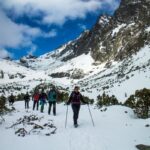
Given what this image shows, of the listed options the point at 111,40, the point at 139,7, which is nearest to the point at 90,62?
the point at 111,40

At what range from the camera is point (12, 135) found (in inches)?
596

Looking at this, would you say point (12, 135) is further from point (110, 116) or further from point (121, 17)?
point (121, 17)

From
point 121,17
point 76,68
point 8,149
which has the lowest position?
point 8,149

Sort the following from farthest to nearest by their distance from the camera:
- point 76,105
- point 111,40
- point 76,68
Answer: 1. point 76,68
2. point 111,40
3. point 76,105

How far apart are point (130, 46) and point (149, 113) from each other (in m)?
99.1

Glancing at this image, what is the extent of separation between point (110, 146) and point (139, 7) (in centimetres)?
15172

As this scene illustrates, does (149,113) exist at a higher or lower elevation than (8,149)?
higher

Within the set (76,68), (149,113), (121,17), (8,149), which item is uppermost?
(121,17)

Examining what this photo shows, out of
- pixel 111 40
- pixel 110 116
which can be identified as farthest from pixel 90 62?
pixel 110 116

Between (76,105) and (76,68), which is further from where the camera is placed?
(76,68)

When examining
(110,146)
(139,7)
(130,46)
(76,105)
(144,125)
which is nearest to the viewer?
(110,146)

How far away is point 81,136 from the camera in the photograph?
45.3 feet

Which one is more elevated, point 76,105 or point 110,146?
point 76,105

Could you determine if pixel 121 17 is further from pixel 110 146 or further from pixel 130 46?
pixel 110 146
